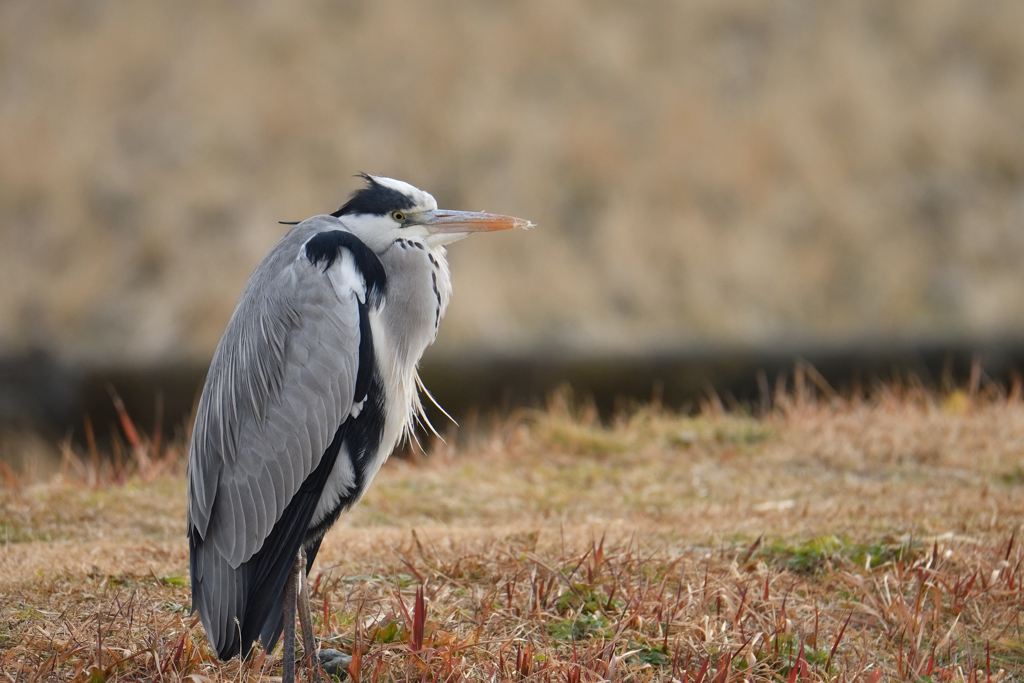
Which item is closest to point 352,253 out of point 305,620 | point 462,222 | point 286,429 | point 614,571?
point 462,222

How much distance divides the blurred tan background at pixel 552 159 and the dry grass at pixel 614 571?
460 inches

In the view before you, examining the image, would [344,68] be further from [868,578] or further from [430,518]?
[868,578]

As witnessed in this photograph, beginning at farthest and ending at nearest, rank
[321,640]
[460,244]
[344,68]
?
[344,68], [460,244], [321,640]

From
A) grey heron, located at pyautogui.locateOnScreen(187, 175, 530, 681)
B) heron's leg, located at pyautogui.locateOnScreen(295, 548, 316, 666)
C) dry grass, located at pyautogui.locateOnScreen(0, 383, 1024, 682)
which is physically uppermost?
grey heron, located at pyautogui.locateOnScreen(187, 175, 530, 681)

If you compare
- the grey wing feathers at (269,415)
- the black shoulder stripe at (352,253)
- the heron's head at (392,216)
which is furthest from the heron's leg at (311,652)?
the heron's head at (392,216)

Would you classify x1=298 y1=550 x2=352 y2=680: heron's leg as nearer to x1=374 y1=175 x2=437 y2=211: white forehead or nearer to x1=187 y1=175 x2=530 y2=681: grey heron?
x1=187 y1=175 x2=530 y2=681: grey heron

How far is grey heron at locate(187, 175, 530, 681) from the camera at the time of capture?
3223mm

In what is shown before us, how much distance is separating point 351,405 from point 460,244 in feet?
55.0

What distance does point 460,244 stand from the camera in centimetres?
1991

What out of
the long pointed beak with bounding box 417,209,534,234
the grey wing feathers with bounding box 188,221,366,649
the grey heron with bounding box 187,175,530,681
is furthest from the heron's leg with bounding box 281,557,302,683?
the long pointed beak with bounding box 417,209,534,234

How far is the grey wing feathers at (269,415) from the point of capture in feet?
10.7

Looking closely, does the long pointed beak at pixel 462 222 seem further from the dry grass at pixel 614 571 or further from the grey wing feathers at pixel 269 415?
the dry grass at pixel 614 571

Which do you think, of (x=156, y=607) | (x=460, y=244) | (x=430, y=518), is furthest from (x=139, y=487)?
(x=460, y=244)

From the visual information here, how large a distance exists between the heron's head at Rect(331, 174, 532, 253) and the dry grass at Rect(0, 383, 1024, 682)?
121 cm
